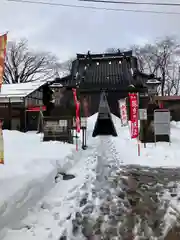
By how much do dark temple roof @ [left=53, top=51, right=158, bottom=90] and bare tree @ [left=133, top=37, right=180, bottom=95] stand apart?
1163cm

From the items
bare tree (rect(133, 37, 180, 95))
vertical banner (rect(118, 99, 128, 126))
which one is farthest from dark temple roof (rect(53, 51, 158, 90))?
bare tree (rect(133, 37, 180, 95))

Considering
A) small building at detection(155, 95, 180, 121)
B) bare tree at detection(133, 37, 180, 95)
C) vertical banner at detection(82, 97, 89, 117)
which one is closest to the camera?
vertical banner at detection(82, 97, 89, 117)

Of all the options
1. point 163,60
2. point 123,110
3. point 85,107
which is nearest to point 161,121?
point 123,110

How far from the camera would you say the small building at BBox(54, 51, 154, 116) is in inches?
1065

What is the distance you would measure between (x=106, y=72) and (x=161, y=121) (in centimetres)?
1856

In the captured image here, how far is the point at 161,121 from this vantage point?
12.2 metres

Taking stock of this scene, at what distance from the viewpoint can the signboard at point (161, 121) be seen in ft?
39.2

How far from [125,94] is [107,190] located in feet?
70.3

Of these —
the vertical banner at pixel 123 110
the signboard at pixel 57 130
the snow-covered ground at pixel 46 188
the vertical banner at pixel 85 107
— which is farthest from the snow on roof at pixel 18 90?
the snow-covered ground at pixel 46 188

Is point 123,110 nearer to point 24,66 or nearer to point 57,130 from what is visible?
point 57,130

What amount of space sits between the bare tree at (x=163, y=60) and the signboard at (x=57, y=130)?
31.0 meters

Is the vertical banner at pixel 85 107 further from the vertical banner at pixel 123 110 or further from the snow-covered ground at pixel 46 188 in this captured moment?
the snow-covered ground at pixel 46 188

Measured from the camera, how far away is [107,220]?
173 inches

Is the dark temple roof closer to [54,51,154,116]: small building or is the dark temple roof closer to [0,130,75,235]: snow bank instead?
[54,51,154,116]: small building
